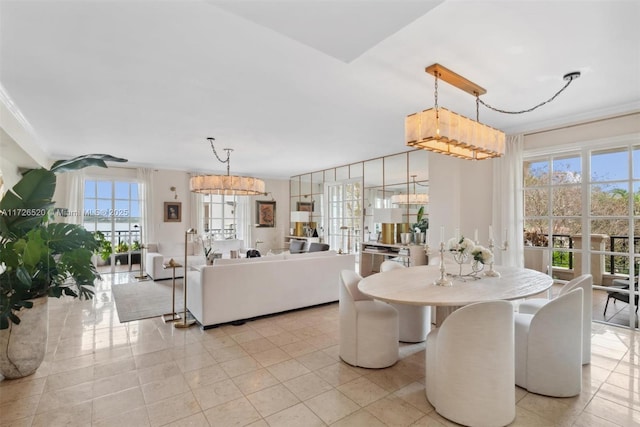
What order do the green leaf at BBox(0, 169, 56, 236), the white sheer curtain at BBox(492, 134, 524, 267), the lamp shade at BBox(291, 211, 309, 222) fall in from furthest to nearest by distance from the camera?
the lamp shade at BBox(291, 211, 309, 222) < the white sheer curtain at BBox(492, 134, 524, 267) < the green leaf at BBox(0, 169, 56, 236)

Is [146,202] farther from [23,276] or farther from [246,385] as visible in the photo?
[246,385]

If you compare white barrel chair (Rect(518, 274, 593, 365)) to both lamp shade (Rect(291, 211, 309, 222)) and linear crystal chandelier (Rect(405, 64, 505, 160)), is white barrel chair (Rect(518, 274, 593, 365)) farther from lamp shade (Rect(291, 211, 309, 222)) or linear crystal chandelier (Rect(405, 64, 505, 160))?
lamp shade (Rect(291, 211, 309, 222))

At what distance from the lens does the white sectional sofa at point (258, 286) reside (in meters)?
3.58

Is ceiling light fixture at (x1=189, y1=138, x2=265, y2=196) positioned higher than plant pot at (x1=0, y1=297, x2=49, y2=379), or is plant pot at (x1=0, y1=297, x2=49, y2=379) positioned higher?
ceiling light fixture at (x1=189, y1=138, x2=265, y2=196)

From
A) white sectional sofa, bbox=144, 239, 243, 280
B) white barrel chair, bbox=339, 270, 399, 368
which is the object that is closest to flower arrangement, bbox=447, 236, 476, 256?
white barrel chair, bbox=339, 270, 399, 368

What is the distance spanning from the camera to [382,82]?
2979mm

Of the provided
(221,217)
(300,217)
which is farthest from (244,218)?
(300,217)

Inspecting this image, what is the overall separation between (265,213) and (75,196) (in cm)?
449

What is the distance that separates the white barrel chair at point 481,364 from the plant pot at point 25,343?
324 cm

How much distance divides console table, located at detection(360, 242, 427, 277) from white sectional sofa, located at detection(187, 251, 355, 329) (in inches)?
57.7

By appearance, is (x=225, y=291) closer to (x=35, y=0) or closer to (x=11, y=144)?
(x=35, y=0)

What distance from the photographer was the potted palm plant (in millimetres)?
2355

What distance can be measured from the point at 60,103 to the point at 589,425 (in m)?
5.57

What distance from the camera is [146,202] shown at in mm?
7328
